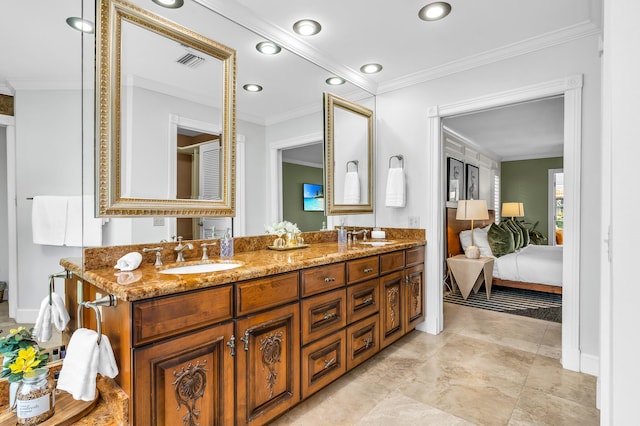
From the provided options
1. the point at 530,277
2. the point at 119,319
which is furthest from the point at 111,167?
the point at 530,277

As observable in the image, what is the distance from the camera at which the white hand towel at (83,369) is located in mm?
1195

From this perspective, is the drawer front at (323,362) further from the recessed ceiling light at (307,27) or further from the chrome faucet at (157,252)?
the recessed ceiling light at (307,27)

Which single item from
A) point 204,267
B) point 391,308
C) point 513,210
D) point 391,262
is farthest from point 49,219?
point 513,210

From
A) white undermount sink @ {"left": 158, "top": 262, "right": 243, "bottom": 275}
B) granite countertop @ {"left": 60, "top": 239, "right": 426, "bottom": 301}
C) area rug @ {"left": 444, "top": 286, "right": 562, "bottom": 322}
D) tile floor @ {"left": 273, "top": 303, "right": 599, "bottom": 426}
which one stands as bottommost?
tile floor @ {"left": 273, "top": 303, "right": 599, "bottom": 426}

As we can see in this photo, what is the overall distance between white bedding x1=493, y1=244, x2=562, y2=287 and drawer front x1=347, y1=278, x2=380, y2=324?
291 centimetres

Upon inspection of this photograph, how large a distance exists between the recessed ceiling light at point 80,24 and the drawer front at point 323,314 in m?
1.73

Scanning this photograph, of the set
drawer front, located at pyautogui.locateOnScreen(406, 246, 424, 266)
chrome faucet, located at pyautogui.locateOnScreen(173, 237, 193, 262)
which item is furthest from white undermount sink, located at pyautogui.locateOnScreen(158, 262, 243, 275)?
drawer front, located at pyautogui.locateOnScreen(406, 246, 424, 266)

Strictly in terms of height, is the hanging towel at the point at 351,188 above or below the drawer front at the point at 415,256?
above

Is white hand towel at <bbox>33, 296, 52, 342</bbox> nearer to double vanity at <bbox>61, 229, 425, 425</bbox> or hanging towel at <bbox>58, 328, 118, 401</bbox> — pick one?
double vanity at <bbox>61, 229, 425, 425</bbox>

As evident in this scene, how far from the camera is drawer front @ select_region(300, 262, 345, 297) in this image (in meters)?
1.89

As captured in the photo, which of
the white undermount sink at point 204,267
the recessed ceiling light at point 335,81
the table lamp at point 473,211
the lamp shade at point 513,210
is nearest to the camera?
the white undermount sink at point 204,267

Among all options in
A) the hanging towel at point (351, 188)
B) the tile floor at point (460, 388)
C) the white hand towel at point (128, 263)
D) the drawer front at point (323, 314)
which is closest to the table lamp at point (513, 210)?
the tile floor at point (460, 388)

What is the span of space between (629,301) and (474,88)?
103 inches

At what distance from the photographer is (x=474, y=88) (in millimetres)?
2896
